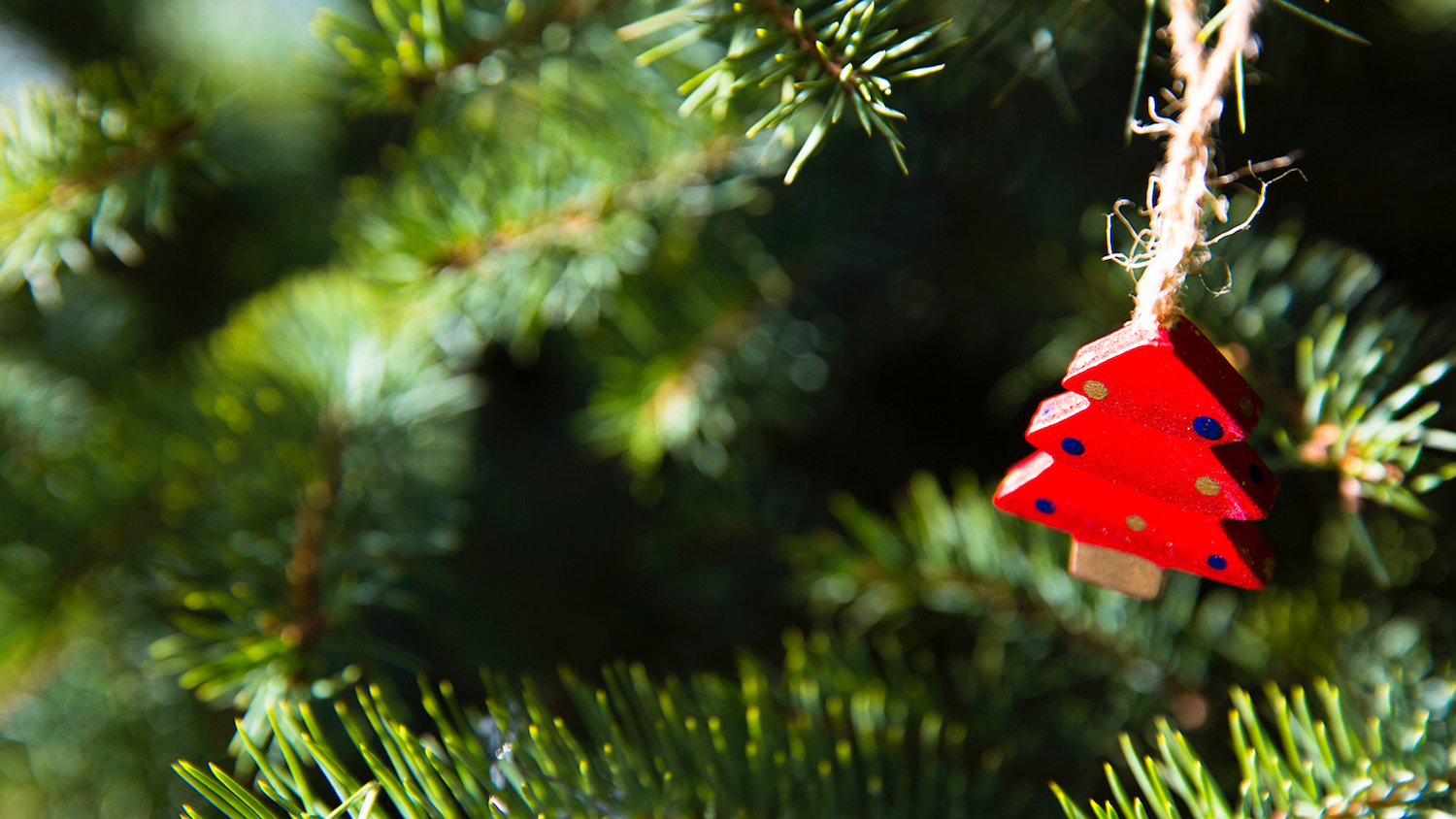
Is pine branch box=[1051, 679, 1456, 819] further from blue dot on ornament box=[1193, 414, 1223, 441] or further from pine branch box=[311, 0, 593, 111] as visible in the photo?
pine branch box=[311, 0, 593, 111]

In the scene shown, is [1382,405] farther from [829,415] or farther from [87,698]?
[87,698]

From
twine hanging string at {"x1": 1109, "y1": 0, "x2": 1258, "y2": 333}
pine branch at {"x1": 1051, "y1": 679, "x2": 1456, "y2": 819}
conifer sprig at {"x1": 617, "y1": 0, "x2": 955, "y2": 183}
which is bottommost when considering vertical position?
pine branch at {"x1": 1051, "y1": 679, "x2": 1456, "y2": 819}

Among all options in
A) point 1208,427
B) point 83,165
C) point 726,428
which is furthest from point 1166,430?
point 83,165

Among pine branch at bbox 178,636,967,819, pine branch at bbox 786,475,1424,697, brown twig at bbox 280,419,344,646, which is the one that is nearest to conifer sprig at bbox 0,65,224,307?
brown twig at bbox 280,419,344,646

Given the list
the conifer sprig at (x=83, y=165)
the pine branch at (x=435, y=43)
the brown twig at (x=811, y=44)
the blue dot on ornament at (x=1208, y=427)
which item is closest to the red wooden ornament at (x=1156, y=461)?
the blue dot on ornament at (x=1208, y=427)

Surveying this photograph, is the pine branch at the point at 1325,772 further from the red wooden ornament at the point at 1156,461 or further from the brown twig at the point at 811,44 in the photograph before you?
the brown twig at the point at 811,44
